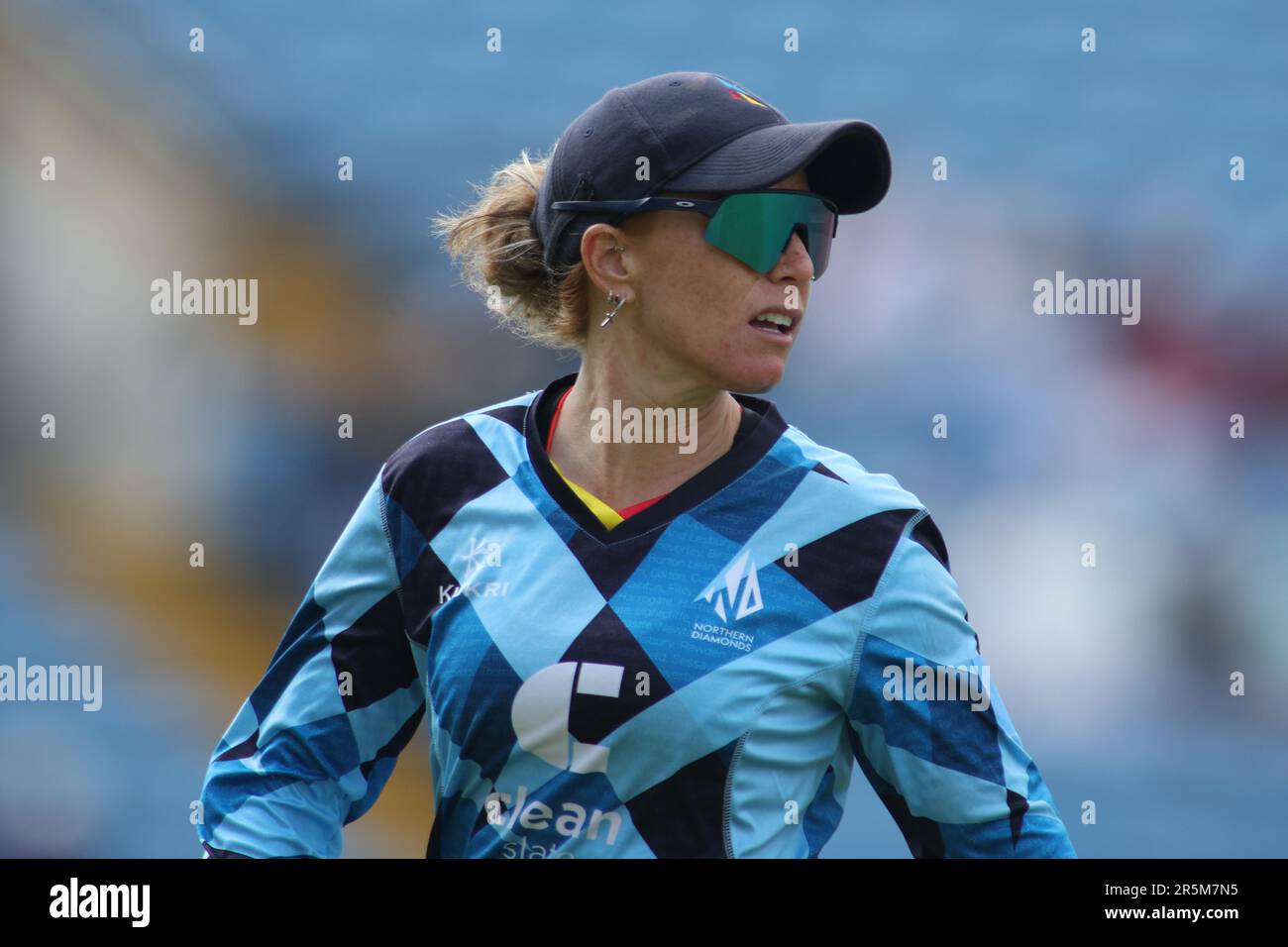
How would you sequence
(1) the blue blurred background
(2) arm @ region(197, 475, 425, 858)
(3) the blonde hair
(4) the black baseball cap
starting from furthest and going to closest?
(1) the blue blurred background → (3) the blonde hair → (2) arm @ region(197, 475, 425, 858) → (4) the black baseball cap

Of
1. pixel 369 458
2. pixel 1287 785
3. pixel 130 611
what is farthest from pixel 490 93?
pixel 1287 785

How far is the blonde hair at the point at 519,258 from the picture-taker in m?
2.23

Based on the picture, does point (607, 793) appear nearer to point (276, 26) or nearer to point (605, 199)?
point (605, 199)

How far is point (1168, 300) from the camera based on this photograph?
12.9 ft

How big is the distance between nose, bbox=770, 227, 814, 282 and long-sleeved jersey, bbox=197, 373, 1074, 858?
0.21 m

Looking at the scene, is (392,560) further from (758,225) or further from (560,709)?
(758,225)

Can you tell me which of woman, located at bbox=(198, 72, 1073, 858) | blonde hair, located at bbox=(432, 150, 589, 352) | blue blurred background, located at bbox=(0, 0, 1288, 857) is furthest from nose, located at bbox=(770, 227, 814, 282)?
blue blurred background, located at bbox=(0, 0, 1288, 857)

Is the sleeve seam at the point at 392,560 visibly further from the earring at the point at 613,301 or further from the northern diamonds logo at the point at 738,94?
the northern diamonds logo at the point at 738,94

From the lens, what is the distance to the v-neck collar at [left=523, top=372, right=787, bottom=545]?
1950mm

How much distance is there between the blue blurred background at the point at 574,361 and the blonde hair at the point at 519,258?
1.58m

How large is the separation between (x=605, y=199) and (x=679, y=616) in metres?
0.59
